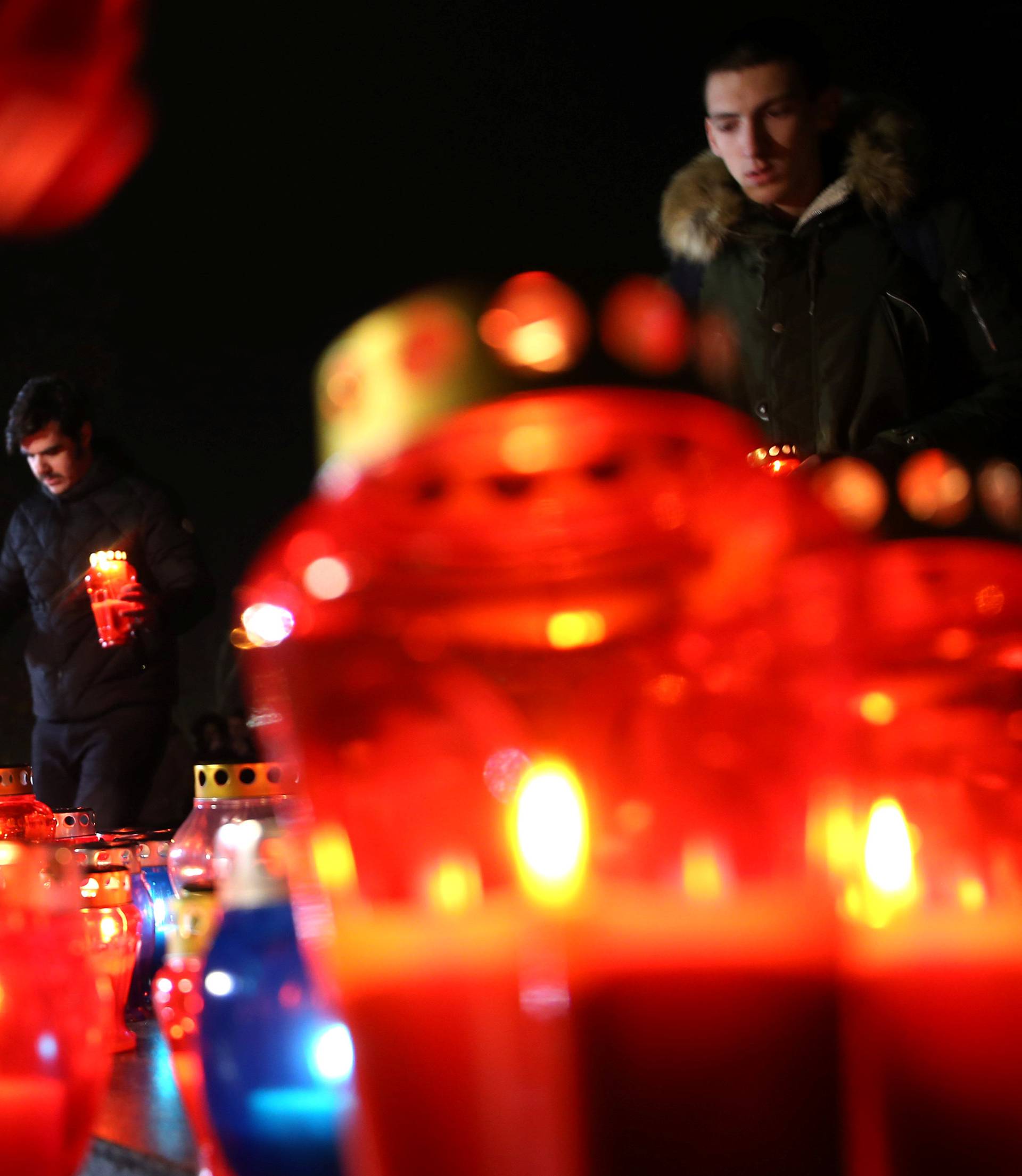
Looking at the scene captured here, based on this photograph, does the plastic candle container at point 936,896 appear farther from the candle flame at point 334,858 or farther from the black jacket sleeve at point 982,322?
the black jacket sleeve at point 982,322

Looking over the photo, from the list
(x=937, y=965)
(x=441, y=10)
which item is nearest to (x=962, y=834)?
(x=937, y=965)

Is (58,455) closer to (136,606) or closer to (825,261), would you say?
(136,606)

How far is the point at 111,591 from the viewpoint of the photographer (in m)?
2.10

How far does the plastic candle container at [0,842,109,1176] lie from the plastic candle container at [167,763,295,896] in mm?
80

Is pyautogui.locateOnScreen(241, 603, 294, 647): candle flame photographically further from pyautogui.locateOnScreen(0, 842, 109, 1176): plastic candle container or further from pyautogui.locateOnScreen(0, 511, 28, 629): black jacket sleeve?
pyautogui.locateOnScreen(0, 511, 28, 629): black jacket sleeve

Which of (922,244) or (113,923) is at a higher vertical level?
(922,244)

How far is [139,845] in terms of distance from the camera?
0.91 meters

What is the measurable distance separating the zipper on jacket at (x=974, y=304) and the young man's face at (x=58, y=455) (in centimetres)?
185

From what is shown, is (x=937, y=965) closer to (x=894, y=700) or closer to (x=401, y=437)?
(x=894, y=700)

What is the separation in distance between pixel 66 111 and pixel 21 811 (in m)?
4.68

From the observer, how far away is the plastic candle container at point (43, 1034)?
1.11ft

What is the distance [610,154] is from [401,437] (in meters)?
4.19

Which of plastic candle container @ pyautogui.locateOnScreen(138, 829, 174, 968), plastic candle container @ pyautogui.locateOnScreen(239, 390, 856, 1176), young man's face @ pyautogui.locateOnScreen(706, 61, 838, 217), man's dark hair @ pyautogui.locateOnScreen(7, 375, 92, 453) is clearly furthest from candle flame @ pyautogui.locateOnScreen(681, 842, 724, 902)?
man's dark hair @ pyautogui.locateOnScreen(7, 375, 92, 453)

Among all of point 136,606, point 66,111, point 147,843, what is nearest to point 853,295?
point 147,843
